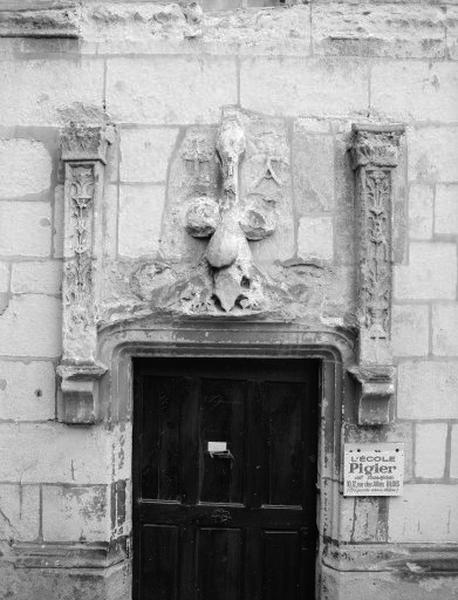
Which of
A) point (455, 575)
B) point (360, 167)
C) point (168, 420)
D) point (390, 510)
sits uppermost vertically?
point (360, 167)

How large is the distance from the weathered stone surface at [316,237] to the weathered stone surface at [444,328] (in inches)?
27.2

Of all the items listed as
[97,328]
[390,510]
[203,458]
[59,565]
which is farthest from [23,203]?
[390,510]

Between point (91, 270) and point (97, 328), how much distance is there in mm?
326

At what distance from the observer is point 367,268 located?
3391 mm

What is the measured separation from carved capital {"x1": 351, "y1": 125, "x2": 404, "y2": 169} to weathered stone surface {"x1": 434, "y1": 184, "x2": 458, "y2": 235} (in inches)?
13.4

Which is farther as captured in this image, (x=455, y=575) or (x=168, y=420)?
(x=168, y=420)

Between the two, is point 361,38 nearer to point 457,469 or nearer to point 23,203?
point 23,203

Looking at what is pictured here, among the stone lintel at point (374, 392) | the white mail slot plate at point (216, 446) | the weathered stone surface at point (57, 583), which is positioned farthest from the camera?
the white mail slot plate at point (216, 446)

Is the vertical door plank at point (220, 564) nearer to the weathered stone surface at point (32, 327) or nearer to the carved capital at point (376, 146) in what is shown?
the weathered stone surface at point (32, 327)

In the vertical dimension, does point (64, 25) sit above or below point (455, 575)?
above

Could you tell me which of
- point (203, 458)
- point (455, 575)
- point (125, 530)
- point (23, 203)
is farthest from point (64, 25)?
point (455, 575)

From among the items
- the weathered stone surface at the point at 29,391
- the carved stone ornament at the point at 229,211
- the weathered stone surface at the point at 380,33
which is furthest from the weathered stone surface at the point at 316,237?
the weathered stone surface at the point at 29,391

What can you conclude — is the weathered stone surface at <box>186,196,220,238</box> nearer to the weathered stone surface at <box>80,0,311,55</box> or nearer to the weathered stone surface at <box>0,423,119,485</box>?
the weathered stone surface at <box>80,0,311,55</box>

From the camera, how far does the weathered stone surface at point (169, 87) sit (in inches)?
137
